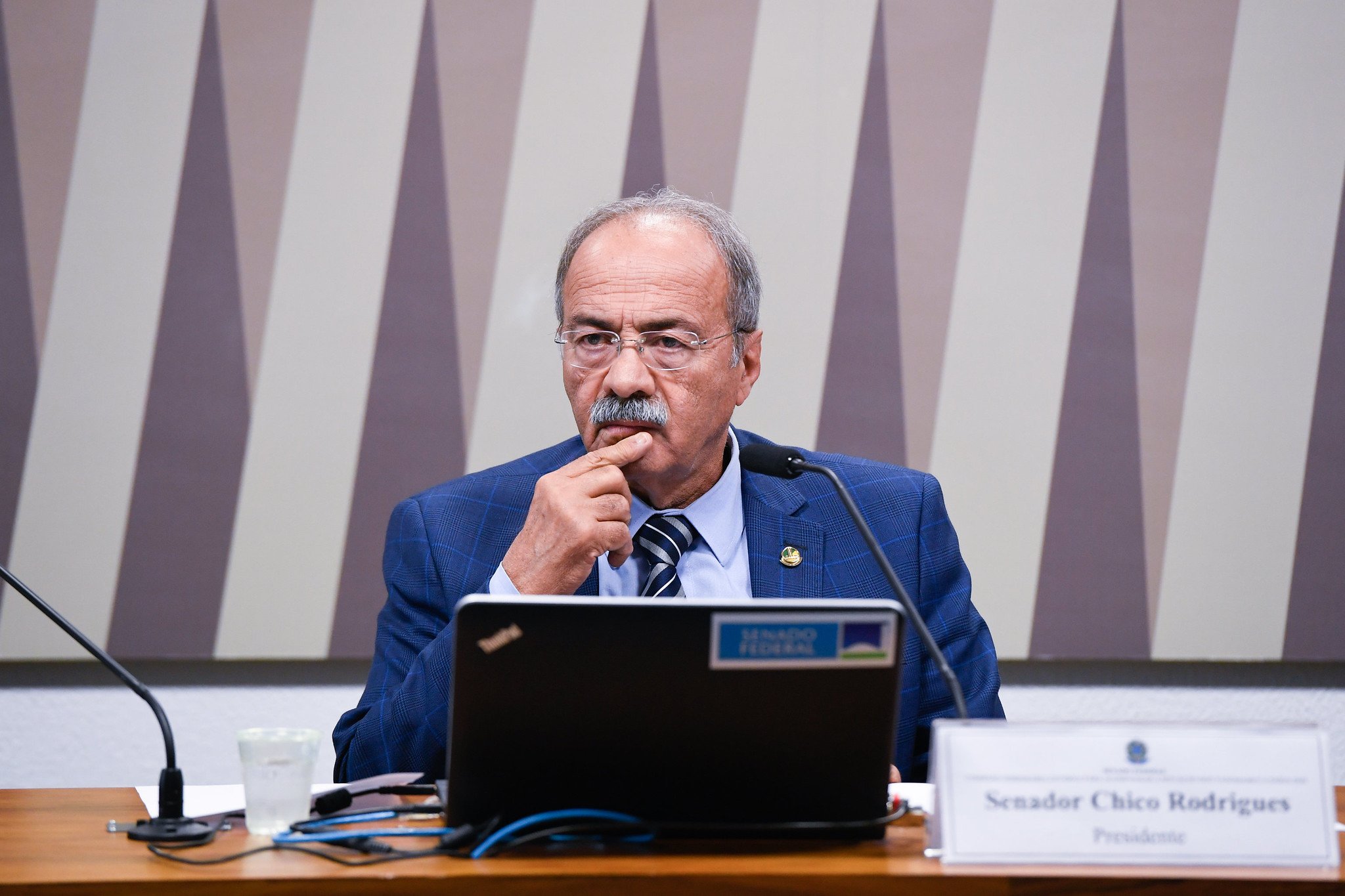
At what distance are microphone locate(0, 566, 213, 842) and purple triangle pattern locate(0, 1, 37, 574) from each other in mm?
1132

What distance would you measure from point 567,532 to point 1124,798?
2.31 ft

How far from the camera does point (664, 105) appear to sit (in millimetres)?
2271

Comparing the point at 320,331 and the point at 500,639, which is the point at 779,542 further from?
the point at 320,331

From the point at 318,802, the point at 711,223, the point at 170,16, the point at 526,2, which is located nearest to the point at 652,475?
the point at 711,223

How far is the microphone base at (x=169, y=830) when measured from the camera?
98cm

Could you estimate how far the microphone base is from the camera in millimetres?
982

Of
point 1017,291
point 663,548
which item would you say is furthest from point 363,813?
point 1017,291

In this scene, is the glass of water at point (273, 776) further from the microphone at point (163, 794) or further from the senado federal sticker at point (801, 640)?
the senado federal sticker at point (801, 640)

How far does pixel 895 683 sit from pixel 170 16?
6.18 feet

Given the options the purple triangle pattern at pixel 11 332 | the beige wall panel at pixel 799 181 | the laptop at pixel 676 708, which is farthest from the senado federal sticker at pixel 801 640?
the purple triangle pattern at pixel 11 332

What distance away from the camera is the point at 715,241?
1764 millimetres

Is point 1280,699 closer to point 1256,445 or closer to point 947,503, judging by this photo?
point 1256,445

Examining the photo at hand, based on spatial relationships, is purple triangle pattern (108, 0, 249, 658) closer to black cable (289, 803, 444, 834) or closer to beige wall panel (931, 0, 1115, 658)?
black cable (289, 803, 444, 834)

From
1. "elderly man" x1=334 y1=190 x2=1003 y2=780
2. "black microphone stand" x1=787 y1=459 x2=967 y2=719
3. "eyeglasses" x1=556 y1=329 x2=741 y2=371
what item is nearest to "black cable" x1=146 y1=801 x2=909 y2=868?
"black microphone stand" x1=787 y1=459 x2=967 y2=719
